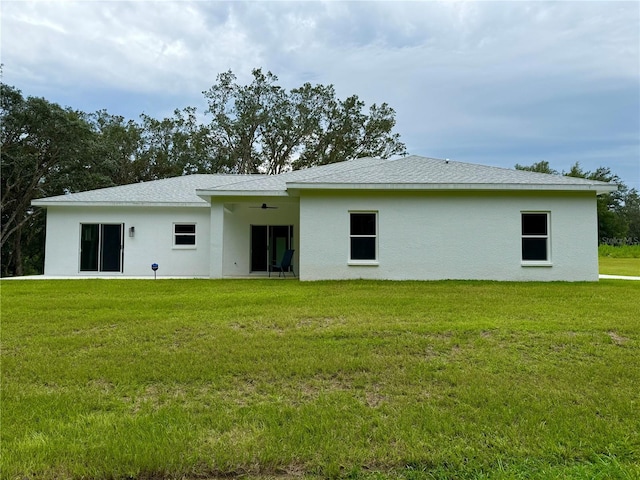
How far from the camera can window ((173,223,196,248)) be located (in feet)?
49.0

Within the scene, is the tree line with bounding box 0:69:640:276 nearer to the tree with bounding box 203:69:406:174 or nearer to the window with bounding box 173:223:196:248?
the tree with bounding box 203:69:406:174

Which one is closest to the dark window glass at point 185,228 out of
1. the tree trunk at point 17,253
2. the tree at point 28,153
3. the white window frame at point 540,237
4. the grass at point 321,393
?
the grass at point 321,393

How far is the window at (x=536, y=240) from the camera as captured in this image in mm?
12258

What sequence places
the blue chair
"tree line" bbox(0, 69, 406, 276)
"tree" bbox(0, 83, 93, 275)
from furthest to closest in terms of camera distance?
"tree line" bbox(0, 69, 406, 276)
"tree" bbox(0, 83, 93, 275)
the blue chair

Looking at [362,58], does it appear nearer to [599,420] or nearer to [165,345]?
[165,345]

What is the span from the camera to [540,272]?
1218 centimetres

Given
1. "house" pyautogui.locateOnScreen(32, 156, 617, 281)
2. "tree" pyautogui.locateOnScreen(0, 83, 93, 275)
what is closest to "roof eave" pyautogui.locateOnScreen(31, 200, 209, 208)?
"house" pyautogui.locateOnScreen(32, 156, 617, 281)

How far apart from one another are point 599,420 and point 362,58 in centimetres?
1818

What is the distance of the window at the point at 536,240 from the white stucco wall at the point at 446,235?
186mm

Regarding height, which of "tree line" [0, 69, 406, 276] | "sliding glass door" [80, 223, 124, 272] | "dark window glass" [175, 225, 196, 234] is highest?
"tree line" [0, 69, 406, 276]

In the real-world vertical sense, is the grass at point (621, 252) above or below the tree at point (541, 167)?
below

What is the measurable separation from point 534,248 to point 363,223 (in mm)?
5134

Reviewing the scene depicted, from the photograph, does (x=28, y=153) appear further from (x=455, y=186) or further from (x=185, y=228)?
(x=455, y=186)

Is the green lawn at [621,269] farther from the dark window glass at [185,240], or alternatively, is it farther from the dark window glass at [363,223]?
the dark window glass at [185,240]
